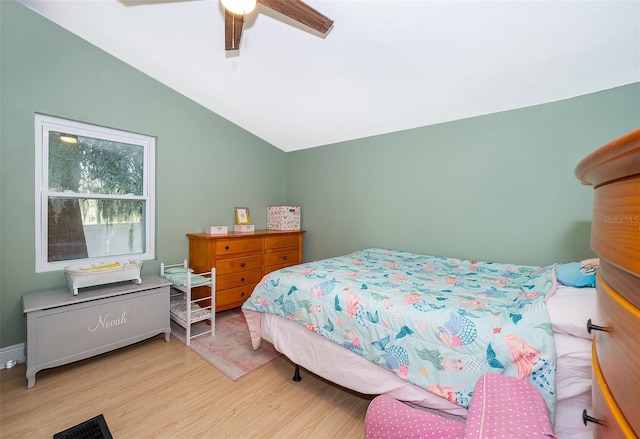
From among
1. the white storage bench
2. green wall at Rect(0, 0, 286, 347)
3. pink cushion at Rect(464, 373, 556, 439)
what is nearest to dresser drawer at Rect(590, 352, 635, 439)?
pink cushion at Rect(464, 373, 556, 439)

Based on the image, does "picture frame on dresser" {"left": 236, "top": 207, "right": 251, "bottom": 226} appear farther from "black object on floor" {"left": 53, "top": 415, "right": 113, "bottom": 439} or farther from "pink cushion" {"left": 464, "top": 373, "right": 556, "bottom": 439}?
"pink cushion" {"left": 464, "top": 373, "right": 556, "bottom": 439}

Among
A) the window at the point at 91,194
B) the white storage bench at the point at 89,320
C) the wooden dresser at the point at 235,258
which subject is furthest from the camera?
the wooden dresser at the point at 235,258

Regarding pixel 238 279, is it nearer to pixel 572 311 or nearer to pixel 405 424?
pixel 405 424

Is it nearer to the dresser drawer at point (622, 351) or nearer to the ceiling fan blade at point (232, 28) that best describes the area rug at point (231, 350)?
the dresser drawer at point (622, 351)

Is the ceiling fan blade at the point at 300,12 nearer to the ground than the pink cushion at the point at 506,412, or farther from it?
farther from it

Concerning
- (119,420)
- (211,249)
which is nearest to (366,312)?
(119,420)

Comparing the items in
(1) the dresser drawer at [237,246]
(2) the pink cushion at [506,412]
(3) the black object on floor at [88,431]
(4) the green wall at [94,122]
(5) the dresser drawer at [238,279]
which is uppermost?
(4) the green wall at [94,122]

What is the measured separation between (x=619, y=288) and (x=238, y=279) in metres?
2.99

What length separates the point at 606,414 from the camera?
0.48m

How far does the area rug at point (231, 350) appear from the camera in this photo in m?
2.06

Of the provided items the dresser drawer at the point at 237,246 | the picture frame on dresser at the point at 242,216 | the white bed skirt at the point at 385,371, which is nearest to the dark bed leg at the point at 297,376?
the white bed skirt at the point at 385,371

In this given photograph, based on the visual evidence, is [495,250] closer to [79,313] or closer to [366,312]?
[366,312]

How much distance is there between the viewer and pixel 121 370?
201 centimetres

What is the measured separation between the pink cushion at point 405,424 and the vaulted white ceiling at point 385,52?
211 cm
